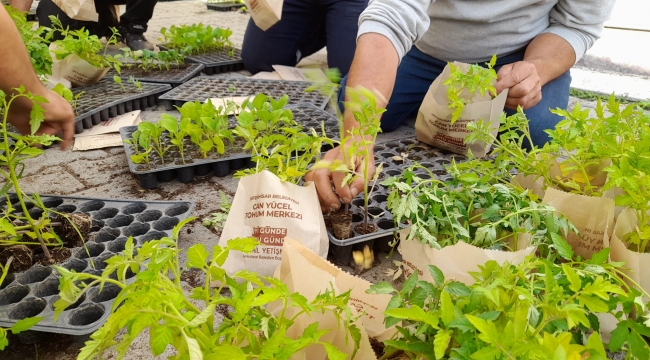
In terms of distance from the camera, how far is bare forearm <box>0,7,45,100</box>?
1126 mm

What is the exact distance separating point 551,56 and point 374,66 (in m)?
0.89

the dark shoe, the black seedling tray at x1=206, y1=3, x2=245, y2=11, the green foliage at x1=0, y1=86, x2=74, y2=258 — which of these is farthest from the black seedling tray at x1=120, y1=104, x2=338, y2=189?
the black seedling tray at x1=206, y1=3, x2=245, y2=11

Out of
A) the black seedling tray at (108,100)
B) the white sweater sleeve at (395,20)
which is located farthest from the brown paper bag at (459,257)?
the black seedling tray at (108,100)

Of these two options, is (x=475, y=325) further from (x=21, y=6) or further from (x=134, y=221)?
(x=21, y=6)

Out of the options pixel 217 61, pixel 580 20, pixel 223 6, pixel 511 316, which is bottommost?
pixel 223 6

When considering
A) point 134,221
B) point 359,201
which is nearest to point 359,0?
point 359,201

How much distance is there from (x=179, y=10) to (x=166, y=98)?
418cm

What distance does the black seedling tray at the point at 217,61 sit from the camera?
3.05 metres

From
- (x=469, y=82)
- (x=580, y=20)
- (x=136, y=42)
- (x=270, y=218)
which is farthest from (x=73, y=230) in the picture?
(x=136, y=42)

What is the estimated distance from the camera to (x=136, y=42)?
356 centimetres

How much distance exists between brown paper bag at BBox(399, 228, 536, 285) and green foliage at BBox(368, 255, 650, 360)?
0.10 metres

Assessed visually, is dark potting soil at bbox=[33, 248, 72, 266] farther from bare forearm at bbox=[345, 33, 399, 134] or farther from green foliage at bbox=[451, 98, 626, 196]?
green foliage at bbox=[451, 98, 626, 196]

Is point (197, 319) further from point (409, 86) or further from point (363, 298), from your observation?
point (409, 86)

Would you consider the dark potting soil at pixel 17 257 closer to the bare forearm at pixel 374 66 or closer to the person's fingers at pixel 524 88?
the bare forearm at pixel 374 66
